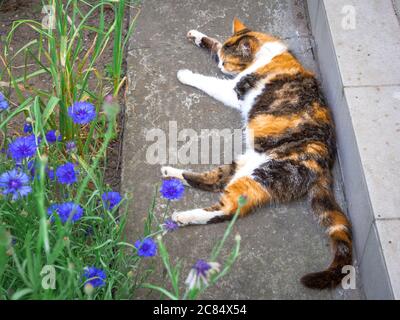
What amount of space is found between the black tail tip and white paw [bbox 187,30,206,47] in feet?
6.07

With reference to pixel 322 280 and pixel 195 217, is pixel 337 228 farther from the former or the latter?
pixel 195 217

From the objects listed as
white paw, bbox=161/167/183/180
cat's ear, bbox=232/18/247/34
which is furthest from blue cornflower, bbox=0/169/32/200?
cat's ear, bbox=232/18/247/34

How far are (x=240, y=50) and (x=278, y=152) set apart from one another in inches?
37.0

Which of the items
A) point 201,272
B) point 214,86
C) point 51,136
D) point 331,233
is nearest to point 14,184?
point 51,136

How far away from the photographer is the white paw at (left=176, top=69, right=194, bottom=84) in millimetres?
3723

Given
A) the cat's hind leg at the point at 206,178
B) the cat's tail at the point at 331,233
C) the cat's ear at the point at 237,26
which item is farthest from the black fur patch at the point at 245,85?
the cat's tail at the point at 331,233

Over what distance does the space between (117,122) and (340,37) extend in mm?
1388

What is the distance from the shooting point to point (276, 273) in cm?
287

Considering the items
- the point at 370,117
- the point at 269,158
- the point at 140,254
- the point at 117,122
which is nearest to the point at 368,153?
the point at 370,117

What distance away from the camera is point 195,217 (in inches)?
119

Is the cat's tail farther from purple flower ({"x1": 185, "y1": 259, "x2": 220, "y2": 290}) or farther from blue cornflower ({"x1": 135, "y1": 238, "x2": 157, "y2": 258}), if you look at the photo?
purple flower ({"x1": 185, "y1": 259, "x2": 220, "y2": 290})

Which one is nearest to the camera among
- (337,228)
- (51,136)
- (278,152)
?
(51,136)
